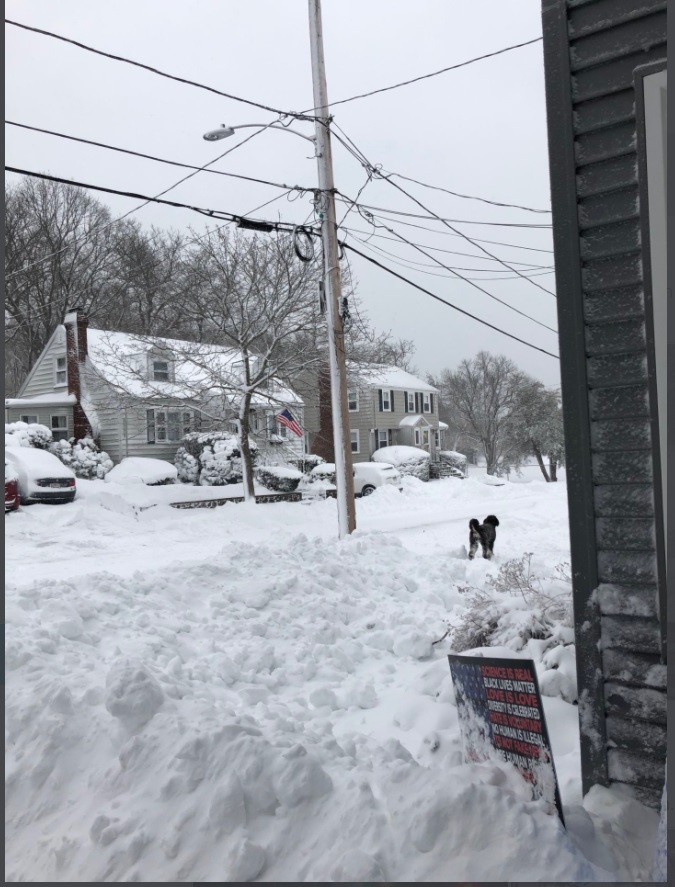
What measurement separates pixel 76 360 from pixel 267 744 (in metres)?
22.8

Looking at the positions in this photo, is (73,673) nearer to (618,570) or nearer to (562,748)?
(562,748)

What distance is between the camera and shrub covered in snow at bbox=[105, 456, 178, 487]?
20.0 meters

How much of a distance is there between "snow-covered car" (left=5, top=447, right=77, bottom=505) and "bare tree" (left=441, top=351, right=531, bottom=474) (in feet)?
71.6

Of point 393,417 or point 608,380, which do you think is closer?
point 608,380

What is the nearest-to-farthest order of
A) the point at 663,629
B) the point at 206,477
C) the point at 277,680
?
the point at 663,629
the point at 277,680
the point at 206,477

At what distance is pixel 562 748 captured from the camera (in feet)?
11.9

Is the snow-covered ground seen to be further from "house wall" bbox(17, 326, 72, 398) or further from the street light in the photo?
"house wall" bbox(17, 326, 72, 398)

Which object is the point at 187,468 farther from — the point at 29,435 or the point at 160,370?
the point at 29,435

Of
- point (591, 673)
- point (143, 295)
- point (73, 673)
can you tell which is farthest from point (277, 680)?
point (143, 295)

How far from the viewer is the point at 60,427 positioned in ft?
80.0

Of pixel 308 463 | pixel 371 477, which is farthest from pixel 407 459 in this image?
pixel 308 463

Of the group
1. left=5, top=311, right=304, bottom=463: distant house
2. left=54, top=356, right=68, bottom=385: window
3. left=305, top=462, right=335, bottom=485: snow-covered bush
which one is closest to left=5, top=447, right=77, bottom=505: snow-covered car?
left=5, top=311, right=304, bottom=463: distant house

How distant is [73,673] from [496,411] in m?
31.6

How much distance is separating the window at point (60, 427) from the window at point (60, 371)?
131 cm
